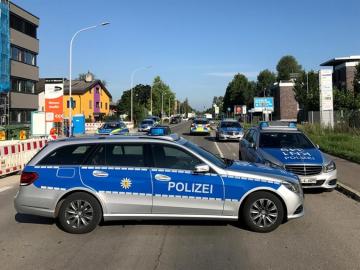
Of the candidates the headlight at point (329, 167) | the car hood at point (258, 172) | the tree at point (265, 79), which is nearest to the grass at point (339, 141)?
the headlight at point (329, 167)

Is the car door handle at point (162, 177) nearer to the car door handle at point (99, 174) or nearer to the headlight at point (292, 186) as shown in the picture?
the car door handle at point (99, 174)

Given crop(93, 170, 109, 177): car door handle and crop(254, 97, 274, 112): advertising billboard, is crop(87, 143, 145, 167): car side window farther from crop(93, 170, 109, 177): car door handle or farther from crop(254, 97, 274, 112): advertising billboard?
crop(254, 97, 274, 112): advertising billboard

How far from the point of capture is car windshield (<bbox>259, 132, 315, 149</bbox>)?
1211 centimetres

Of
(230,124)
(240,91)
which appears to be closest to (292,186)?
(230,124)

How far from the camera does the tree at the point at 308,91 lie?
2284 inches

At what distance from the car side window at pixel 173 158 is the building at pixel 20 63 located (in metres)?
39.6

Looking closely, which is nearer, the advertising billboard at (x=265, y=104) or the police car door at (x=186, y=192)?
the police car door at (x=186, y=192)

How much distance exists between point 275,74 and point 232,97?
3207 centimetres

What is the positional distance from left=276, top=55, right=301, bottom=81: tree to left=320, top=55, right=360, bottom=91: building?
207ft

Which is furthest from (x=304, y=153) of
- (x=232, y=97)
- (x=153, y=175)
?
(x=232, y=97)

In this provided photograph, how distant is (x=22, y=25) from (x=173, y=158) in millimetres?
49224

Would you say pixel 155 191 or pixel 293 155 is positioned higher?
pixel 293 155

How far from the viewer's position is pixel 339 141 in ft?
79.7

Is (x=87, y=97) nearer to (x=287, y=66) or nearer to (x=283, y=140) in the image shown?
(x=283, y=140)
